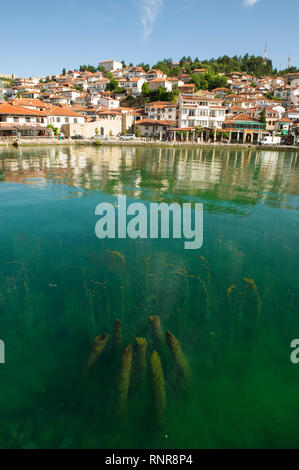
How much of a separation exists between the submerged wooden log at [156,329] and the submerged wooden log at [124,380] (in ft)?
2.57

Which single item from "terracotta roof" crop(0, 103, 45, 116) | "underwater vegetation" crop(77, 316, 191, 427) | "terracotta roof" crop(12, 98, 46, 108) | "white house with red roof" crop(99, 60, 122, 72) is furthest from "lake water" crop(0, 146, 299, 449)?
"white house with red roof" crop(99, 60, 122, 72)

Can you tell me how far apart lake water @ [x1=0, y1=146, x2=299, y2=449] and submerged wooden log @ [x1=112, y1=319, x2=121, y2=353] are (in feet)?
0.35

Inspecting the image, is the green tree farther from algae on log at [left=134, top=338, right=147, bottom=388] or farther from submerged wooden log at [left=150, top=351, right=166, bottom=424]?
submerged wooden log at [left=150, top=351, right=166, bottom=424]

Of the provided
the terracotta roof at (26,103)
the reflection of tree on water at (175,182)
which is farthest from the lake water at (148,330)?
the terracotta roof at (26,103)

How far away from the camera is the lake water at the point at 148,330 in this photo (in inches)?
190

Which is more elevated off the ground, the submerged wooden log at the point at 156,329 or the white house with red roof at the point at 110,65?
the white house with red roof at the point at 110,65

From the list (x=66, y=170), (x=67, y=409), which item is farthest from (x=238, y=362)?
(x=66, y=170)

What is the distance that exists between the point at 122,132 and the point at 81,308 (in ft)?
296

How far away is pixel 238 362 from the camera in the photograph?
623 centimetres

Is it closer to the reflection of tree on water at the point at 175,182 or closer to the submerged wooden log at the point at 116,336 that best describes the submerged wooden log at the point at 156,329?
the submerged wooden log at the point at 116,336

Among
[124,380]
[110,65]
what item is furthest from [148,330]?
[110,65]

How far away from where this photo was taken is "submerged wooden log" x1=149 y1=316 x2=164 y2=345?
6.62 m

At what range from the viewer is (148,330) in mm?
6914

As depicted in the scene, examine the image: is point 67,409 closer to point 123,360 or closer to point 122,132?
point 123,360
